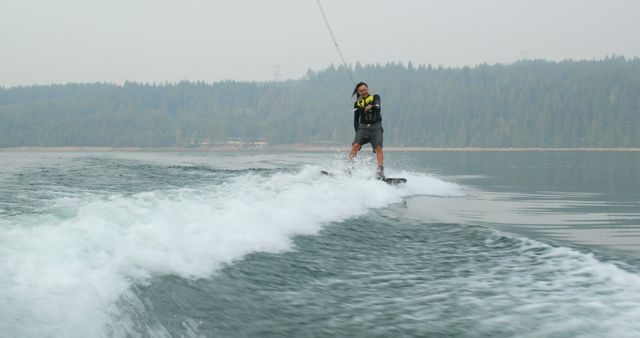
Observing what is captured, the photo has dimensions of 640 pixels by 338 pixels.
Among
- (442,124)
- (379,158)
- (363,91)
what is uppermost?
(442,124)

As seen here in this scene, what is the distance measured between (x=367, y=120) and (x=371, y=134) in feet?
1.34

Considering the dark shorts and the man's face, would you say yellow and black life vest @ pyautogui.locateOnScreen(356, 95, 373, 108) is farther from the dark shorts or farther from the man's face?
the dark shorts

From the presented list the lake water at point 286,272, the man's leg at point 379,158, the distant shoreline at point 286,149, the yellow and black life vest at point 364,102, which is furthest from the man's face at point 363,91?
the distant shoreline at point 286,149

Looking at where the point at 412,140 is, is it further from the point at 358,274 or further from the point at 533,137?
the point at 358,274

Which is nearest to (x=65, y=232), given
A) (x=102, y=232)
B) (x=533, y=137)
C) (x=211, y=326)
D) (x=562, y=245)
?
(x=102, y=232)

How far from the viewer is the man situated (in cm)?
1617

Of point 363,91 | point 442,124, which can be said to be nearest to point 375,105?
point 363,91

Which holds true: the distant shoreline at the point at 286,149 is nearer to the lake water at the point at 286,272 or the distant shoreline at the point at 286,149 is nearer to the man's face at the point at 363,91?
the man's face at the point at 363,91

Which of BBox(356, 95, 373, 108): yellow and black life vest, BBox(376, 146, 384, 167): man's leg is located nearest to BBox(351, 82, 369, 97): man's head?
BBox(356, 95, 373, 108): yellow and black life vest

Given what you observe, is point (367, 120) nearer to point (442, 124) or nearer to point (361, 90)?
point (361, 90)

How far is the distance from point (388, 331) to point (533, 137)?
165282 mm

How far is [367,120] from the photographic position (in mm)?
16500

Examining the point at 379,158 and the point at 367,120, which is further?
the point at 367,120

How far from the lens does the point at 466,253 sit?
280 inches
